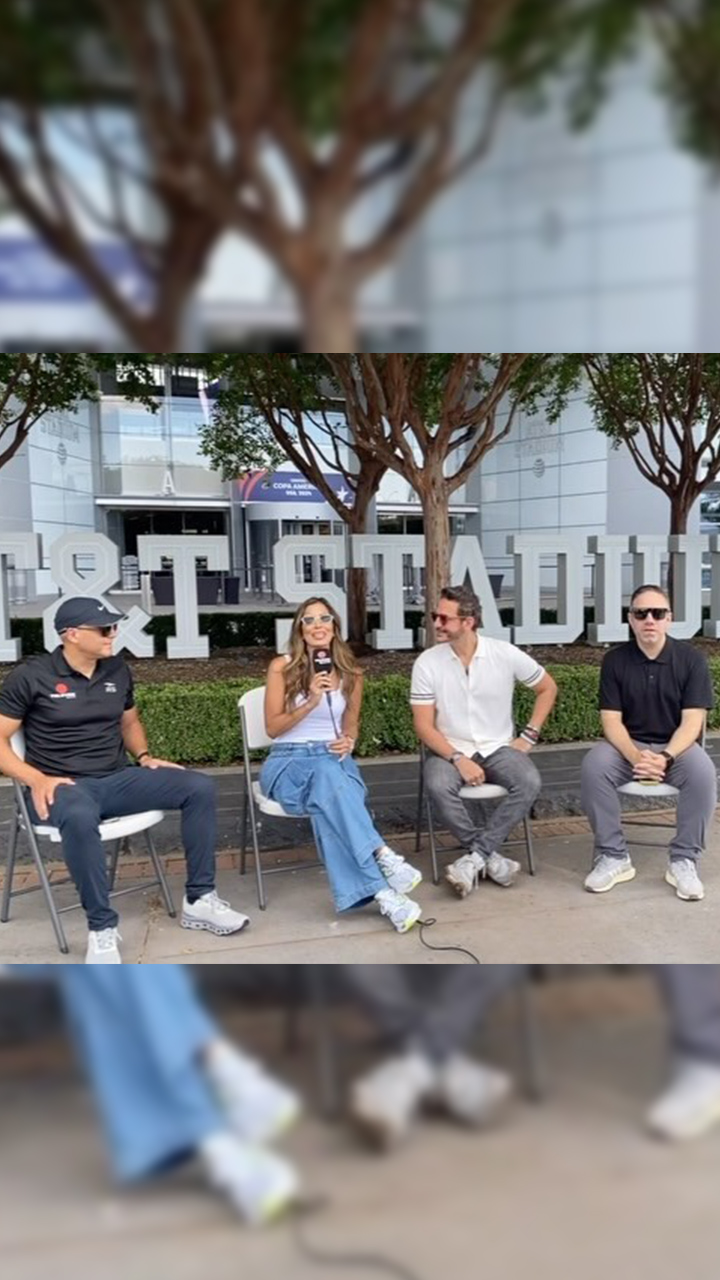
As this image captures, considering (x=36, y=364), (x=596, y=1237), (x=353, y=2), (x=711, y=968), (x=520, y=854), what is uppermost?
(x=36, y=364)

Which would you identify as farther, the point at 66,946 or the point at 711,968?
the point at 66,946

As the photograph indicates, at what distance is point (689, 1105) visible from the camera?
1091mm

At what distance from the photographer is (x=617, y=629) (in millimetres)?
7727

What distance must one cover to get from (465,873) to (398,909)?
552 millimetres

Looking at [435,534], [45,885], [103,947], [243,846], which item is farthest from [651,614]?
[435,534]

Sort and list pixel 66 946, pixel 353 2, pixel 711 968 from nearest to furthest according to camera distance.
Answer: pixel 353 2
pixel 711 968
pixel 66 946

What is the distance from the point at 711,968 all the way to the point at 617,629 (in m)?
6.77

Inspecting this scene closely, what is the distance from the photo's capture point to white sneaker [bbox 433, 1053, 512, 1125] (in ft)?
3.53

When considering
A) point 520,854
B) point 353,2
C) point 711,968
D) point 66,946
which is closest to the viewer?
point 353,2

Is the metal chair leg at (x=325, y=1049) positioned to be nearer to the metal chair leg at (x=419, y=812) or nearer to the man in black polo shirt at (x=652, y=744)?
the man in black polo shirt at (x=652, y=744)

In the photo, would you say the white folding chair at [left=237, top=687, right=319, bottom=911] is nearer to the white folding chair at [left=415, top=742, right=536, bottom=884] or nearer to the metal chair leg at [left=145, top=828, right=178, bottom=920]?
the metal chair leg at [left=145, top=828, right=178, bottom=920]

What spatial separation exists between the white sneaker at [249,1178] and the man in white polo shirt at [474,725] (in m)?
3.17

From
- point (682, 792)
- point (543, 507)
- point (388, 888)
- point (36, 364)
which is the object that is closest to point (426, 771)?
point (388, 888)

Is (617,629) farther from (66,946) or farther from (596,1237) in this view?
(596,1237)
